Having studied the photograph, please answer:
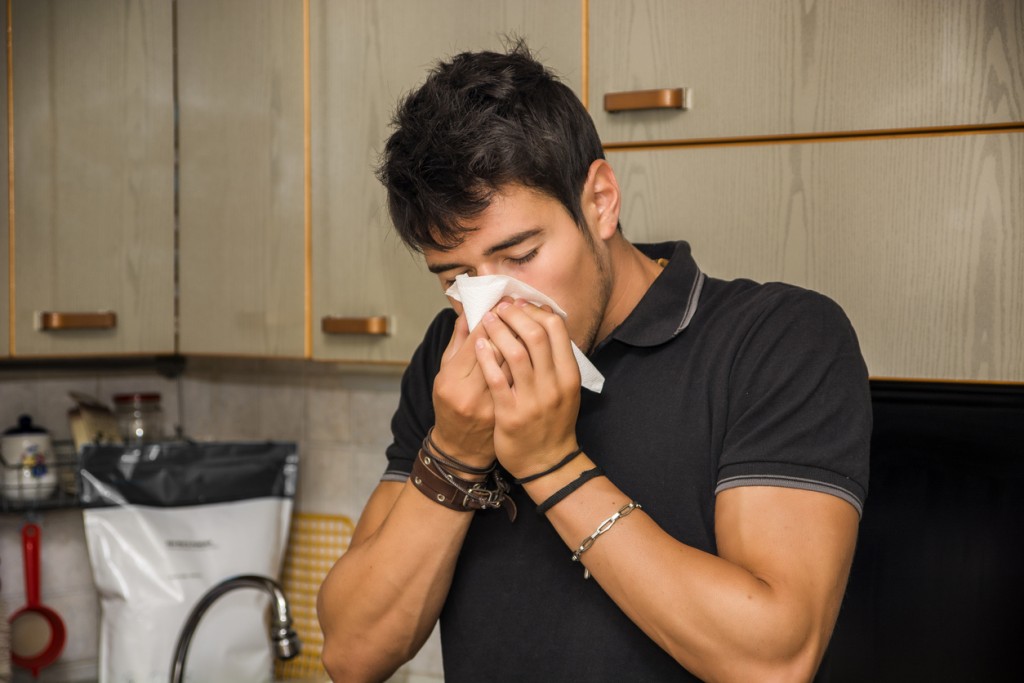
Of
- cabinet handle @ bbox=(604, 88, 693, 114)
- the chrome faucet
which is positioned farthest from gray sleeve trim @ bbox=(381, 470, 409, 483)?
the chrome faucet

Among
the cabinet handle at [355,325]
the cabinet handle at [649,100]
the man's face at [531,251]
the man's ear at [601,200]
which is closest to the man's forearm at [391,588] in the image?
the man's face at [531,251]

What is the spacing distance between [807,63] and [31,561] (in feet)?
5.49

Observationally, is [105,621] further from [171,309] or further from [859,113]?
[859,113]

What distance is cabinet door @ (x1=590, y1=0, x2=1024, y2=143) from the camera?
1254 mm

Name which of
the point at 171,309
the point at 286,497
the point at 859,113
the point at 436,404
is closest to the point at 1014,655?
the point at 859,113

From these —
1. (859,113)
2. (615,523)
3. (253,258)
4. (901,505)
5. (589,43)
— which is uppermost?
(589,43)

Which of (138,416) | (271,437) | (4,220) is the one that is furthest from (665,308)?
(138,416)

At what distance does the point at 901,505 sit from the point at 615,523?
30.7 inches

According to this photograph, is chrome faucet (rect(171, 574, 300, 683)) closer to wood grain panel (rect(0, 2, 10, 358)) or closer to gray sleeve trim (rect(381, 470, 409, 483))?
wood grain panel (rect(0, 2, 10, 358))

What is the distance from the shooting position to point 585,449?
111 cm

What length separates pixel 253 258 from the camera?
1788mm

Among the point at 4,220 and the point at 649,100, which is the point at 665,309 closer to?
→ the point at 649,100

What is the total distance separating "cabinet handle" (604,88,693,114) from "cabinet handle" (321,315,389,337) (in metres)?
0.49

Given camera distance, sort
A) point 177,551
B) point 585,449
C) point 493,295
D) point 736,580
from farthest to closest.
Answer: point 177,551 → point 585,449 → point 493,295 → point 736,580
